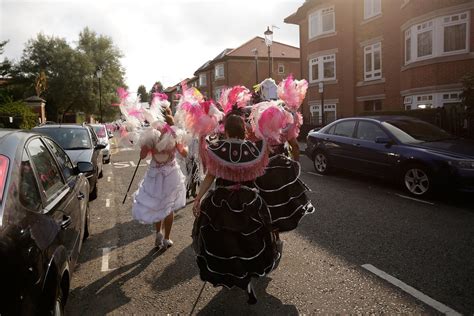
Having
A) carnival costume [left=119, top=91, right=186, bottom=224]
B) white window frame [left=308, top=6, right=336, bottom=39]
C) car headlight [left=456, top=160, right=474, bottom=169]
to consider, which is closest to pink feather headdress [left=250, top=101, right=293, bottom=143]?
carnival costume [left=119, top=91, right=186, bottom=224]

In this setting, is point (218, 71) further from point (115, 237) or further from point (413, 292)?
point (413, 292)

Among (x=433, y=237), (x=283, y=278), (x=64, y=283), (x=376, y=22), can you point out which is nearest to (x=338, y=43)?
(x=376, y=22)

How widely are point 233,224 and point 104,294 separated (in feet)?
5.26

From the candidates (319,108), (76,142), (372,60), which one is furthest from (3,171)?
(319,108)

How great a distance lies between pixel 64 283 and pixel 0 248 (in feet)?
3.07

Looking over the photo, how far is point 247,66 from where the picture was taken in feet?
151

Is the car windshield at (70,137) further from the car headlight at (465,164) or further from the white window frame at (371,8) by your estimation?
the white window frame at (371,8)

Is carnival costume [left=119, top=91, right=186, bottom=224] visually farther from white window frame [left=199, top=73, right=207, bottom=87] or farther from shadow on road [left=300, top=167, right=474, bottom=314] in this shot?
white window frame [left=199, top=73, right=207, bottom=87]

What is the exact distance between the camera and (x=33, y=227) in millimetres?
2260

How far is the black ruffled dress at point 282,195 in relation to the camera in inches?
160

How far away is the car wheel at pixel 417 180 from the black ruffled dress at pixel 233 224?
492cm

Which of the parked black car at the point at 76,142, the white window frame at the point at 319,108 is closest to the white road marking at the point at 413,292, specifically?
the parked black car at the point at 76,142

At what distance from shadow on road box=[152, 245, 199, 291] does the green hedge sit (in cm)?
1718

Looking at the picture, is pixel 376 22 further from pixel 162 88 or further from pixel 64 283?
pixel 64 283
